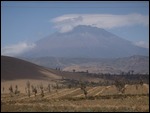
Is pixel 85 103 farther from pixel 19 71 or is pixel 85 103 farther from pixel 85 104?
pixel 19 71

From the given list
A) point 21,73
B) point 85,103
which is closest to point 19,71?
point 21,73

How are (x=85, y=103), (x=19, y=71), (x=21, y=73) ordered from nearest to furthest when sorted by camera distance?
1. (x=85, y=103)
2. (x=21, y=73)
3. (x=19, y=71)

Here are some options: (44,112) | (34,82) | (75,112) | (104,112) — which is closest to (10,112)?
(44,112)

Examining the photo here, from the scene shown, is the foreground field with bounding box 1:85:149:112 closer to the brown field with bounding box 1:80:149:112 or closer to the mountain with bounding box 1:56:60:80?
the brown field with bounding box 1:80:149:112

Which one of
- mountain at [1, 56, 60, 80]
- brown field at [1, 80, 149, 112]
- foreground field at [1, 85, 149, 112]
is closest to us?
brown field at [1, 80, 149, 112]

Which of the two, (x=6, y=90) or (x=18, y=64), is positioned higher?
(x=18, y=64)

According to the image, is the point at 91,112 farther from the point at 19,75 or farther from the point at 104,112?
the point at 19,75

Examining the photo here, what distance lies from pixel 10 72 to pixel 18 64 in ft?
68.4

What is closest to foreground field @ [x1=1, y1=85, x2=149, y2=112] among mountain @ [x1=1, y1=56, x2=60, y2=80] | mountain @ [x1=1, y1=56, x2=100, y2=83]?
mountain @ [x1=1, y1=56, x2=100, y2=83]

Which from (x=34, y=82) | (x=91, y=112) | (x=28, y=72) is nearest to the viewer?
(x=91, y=112)

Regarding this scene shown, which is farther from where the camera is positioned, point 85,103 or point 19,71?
point 19,71

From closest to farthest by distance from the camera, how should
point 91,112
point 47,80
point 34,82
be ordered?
point 91,112
point 34,82
point 47,80

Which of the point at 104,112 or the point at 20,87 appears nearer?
the point at 104,112

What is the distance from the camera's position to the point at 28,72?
184500 mm
